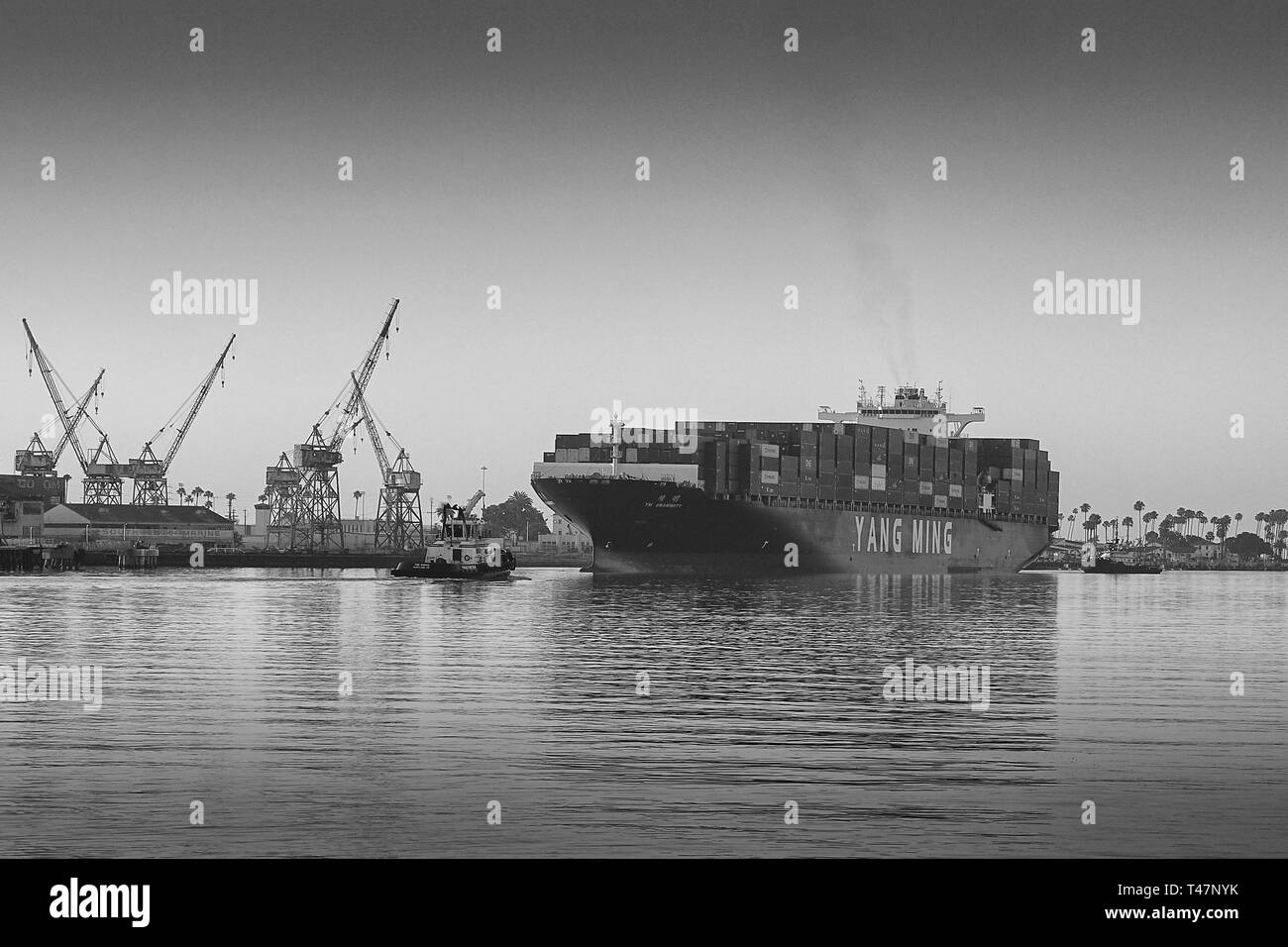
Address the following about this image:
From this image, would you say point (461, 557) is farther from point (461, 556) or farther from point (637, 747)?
point (637, 747)

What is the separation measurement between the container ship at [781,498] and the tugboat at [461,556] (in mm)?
5710

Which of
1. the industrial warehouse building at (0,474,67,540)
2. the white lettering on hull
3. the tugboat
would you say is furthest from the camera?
the industrial warehouse building at (0,474,67,540)

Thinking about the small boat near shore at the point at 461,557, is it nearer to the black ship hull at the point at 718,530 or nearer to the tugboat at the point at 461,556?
the tugboat at the point at 461,556

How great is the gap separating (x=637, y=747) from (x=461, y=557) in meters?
81.8

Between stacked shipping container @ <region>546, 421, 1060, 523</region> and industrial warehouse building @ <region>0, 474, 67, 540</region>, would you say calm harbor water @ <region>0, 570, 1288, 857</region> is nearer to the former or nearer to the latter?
stacked shipping container @ <region>546, 421, 1060, 523</region>

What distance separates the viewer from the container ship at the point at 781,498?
105m

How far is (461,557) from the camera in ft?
340

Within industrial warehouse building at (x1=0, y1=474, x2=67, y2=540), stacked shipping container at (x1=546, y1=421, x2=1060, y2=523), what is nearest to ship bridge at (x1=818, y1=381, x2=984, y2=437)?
stacked shipping container at (x1=546, y1=421, x2=1060, y2=523)

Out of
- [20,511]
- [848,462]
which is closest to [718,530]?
[848,462]

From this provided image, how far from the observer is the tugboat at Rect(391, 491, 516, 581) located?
4072 inches
